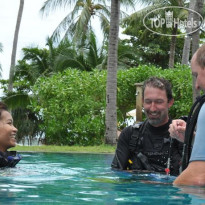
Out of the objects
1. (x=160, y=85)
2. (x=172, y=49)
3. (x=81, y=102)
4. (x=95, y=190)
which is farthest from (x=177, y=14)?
(x=95, y=190)

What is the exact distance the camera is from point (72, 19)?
94.9ft

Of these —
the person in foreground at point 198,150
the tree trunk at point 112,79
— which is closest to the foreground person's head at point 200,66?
the person in foreground at point 198,150

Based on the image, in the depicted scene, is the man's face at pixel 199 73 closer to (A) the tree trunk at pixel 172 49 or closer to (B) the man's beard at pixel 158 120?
(B) the man's beard at pixel 158 120

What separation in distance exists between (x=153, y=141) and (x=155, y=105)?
1.47ft

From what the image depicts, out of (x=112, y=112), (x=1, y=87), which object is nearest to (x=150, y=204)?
(x=112, y=112)

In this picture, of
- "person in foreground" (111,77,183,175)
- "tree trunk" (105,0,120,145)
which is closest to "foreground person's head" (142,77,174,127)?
"person in foreground" (111,77,183,175)

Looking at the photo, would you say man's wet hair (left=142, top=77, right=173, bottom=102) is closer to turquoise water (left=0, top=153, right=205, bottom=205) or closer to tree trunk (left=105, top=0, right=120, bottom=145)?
turquoise water (left=0, top=153, right=205, bottom=205)

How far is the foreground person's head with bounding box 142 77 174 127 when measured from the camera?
571 cm

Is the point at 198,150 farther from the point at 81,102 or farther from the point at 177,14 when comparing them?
the point at 177,14

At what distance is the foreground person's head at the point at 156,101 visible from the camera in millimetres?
5707

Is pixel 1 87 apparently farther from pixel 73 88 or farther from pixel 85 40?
pixel 73 88

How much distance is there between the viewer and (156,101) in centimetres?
571

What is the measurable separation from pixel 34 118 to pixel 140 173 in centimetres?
2141

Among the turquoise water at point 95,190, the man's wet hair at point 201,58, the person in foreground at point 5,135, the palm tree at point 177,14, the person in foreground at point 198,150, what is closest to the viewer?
the person in foreground at point 198,150
